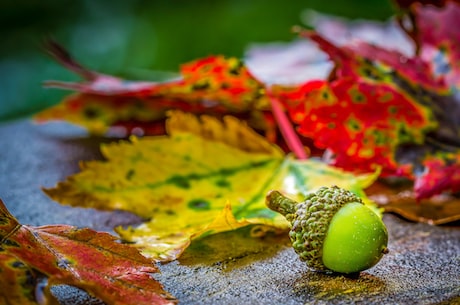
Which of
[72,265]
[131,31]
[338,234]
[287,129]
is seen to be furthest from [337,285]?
[131,31]

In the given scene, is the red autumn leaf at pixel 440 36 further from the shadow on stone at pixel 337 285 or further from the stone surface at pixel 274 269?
the shadow on stone at pixel 337 285

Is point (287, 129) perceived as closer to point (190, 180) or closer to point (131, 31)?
point (190, 180)

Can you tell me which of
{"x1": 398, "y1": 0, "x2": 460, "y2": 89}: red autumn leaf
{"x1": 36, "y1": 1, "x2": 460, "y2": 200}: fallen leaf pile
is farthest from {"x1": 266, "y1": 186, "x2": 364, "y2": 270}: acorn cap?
{"x1": 398, "y1": 0, "x2": 460, "y2": 89}: red autumn leaf

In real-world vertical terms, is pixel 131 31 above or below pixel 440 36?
below

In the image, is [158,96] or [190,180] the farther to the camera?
[158,96]

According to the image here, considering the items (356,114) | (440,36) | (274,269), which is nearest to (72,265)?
(274,269)

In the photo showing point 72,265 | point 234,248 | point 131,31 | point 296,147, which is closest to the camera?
point 72,265

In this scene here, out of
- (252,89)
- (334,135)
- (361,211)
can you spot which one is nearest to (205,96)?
(252,89)

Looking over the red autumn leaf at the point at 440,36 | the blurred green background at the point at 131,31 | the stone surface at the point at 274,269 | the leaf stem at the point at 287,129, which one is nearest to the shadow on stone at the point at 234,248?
the stone surface at the point at 274,269

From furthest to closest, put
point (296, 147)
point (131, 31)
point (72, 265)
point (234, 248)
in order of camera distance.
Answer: point (131, 31) → point (296, 147) → point (234, 248) → point (72, 265)
